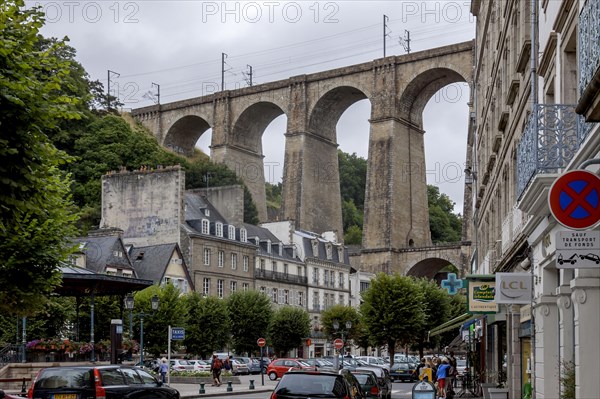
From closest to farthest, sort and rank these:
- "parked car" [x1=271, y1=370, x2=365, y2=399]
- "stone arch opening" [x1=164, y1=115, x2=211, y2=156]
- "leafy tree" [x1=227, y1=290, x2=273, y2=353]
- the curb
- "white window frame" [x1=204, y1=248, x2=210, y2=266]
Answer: "parked car" [x1=271, y1=370, x2=365, y2=399], the curb, "leafy tree" [x1=227, y1=290, x2=273, y2=353], "white window frame" [x1=204, y1=248, x2=210, y2=266], "stone arch opening" [x1=164, y1=115, x2=211, y2=156]

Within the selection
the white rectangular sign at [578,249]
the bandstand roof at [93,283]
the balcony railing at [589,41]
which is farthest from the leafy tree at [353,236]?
the white rectangular sign at [578,249]

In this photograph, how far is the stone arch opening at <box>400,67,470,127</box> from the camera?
3083 inches

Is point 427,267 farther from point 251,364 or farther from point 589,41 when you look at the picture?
point 589,41

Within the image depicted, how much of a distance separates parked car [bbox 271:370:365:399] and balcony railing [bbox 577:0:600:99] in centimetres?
784

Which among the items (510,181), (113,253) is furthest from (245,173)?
(510,181)

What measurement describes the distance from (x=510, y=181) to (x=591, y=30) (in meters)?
14.9

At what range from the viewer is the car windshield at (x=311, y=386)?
50.8ft

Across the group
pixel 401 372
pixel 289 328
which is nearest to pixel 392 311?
pixel 401 372

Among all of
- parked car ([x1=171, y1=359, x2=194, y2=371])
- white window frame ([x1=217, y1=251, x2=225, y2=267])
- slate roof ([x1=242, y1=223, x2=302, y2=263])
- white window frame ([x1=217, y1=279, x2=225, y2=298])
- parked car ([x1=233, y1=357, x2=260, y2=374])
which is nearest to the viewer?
parked car ([x1=171, y1=359, x2=194, y2=371])

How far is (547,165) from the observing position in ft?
40.5

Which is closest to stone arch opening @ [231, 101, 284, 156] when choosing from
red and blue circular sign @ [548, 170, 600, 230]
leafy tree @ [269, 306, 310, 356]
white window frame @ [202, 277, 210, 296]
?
leafy tree @ [269, 306, 310, 356]

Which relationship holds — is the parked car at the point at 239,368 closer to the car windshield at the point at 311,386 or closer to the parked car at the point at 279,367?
the parked car at the point at 279,367

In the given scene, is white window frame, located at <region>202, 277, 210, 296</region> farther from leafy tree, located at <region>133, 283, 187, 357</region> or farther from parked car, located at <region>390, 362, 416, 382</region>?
parked car, located at <region>390, 362, 416, 382</region>

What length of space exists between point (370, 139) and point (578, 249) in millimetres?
72791
